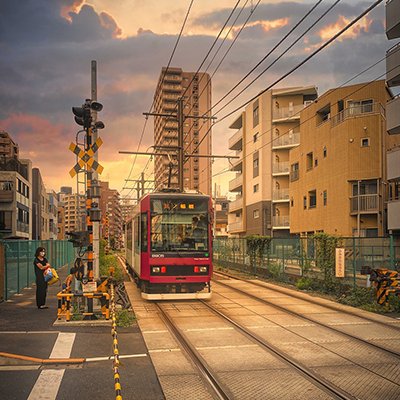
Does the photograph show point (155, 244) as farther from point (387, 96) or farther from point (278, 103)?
point (278, 103)

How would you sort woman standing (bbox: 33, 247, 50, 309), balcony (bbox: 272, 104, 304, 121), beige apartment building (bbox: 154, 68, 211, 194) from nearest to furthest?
woman standing (bbox: 33, 247, 50, 309)
balcony (bbox: 272, 104, 304, 121)
beige apartment building (bbox: 154, 68, 211, 194)

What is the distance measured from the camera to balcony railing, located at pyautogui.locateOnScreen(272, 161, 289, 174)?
5282 cm

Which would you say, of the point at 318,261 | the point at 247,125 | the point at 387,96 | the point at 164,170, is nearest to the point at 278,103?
the point at 247,125

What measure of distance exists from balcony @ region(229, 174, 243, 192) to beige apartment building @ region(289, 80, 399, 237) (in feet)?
73.9

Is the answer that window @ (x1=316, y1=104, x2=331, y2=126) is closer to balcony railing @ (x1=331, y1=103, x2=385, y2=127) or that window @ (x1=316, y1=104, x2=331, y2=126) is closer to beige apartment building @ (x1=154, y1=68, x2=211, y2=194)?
balcony railing @ (x1=331, y1=103, x2=385, y2=127)

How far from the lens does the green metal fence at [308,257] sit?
1758cm

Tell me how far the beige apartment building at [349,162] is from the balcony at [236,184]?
22.5 metres

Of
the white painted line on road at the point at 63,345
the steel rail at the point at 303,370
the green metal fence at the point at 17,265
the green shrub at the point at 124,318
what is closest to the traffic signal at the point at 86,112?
the green shrub at the point at 124,318

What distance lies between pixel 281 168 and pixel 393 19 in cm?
2856

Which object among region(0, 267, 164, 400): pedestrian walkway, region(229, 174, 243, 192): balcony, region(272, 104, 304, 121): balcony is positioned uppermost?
region(272, 104, 304, 121): balcony

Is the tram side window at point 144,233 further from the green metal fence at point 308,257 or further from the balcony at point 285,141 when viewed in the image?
the balcony at point 285,141

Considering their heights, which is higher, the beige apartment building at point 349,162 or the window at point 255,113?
the window at point 255,113

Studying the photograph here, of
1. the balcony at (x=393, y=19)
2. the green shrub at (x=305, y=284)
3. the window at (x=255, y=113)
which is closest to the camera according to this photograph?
the green shrub at (x=305, y=284)

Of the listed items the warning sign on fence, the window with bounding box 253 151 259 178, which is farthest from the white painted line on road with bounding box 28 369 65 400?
the window with bounding box 253 151 259 178
